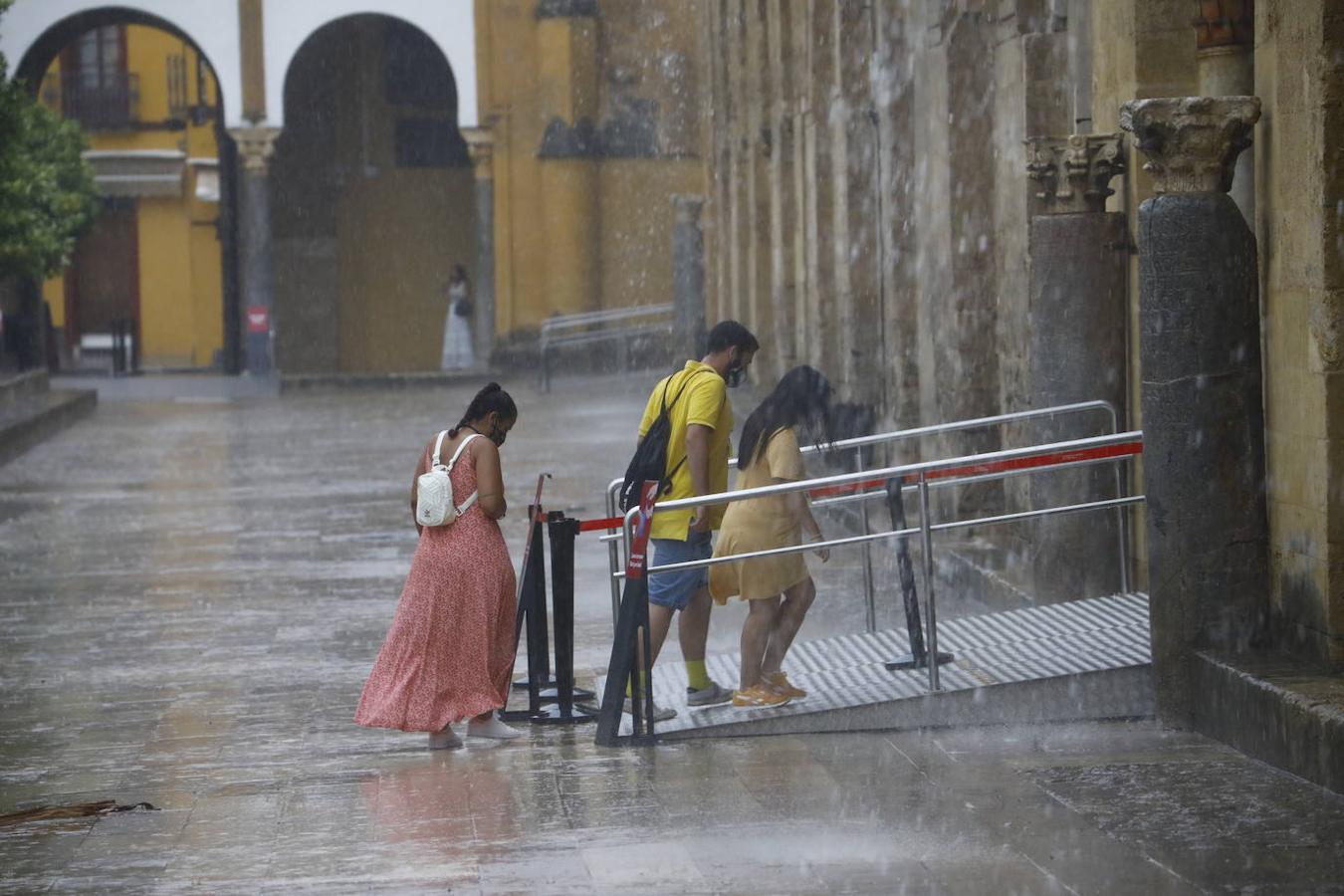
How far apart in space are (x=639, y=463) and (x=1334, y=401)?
9.15 feet

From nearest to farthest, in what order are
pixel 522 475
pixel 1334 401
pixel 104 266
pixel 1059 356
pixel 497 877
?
pixel 497 877 → pixel 1334 401 → pixel 1059 356 → pixel 522 475 → pixel 104 266

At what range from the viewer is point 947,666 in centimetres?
923

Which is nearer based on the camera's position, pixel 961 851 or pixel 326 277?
pixel 961 851

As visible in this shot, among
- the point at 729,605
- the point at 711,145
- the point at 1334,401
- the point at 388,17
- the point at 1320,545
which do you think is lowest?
the point at 729,605

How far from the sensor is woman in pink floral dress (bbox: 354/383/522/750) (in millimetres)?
8852

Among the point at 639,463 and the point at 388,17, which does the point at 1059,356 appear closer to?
the point at 639,463

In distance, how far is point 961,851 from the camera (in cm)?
659

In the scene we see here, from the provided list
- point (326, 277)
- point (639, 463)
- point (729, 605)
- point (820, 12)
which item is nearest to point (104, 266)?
point (326, 277)

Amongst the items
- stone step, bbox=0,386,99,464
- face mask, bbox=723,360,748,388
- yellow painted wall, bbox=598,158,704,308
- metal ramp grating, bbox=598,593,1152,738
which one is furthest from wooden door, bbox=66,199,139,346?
face mask, bbox=723,360,748,388

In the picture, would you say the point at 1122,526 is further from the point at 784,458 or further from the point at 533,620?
the point at 533,620

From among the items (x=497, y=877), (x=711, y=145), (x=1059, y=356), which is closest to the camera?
(x=497, y=877)

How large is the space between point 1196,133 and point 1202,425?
1.02 metres

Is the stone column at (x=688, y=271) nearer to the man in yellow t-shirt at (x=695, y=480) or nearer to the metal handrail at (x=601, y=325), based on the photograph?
the metal handrail at (x=601, y=325)

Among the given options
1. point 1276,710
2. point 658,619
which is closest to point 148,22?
point 658,619
